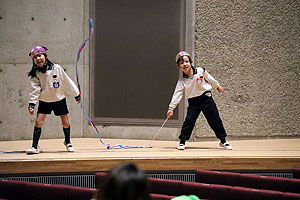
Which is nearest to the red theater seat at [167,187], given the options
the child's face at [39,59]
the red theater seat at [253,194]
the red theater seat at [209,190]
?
the red theater seat at [209,190]

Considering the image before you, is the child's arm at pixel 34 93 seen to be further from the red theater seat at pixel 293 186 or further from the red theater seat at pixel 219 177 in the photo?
the red theater seat at pixel 293 186

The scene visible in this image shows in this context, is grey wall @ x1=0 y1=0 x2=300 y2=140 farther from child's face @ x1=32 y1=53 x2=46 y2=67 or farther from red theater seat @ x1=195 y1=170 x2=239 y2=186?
red theater seat @ x1=195 y1=170 x2=239 y2=186

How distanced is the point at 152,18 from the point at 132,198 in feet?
16.2

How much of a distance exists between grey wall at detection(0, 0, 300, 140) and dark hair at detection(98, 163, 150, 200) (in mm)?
4596

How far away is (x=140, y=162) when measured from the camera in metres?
3.86

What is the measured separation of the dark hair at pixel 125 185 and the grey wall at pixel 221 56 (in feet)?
15.1

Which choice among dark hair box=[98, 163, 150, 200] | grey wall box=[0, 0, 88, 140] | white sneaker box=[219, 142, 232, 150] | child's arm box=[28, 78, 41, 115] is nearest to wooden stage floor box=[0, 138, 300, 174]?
white sneaker box=[219, 142, 232, 150]

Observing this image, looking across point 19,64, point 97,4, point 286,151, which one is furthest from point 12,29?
point 286,151

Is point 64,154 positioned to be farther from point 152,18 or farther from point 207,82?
point 152,18

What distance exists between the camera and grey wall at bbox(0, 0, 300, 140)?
561cm

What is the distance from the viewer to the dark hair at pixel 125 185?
1009 mm

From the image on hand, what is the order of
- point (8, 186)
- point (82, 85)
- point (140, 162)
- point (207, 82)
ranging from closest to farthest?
point (8, 186)
point (140, 162)
point (207, 82)
point (82, 85)

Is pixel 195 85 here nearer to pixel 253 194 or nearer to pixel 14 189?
pixel 253 194

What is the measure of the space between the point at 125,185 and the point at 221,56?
15.7 ft
